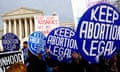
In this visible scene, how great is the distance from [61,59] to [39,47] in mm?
2663

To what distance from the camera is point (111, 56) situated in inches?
278

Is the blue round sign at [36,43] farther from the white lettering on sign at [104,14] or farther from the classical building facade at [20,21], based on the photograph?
the classical building facade at [20,21]

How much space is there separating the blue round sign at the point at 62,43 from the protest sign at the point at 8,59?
1435 millimetres

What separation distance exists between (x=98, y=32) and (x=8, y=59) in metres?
2.12

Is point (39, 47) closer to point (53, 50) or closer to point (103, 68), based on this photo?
point (53, 50)

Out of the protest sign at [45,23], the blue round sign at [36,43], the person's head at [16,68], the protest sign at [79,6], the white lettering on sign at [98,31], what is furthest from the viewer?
the protest sign at [45,23]

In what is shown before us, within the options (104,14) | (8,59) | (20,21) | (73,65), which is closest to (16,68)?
(104,14)

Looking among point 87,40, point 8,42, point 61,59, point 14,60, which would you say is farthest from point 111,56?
point 8,42

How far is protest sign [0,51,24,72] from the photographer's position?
26.7 feet

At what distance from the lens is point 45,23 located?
14.9 metres

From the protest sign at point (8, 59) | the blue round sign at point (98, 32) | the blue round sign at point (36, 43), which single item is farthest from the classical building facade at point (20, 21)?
the blue round sign at point (98, 32)

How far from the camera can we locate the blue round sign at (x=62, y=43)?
382 inches

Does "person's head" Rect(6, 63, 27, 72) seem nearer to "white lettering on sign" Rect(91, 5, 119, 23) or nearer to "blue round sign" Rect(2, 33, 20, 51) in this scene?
"white lettering on sign" Rect(91, 5, 119, 23)

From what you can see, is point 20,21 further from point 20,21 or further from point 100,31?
point 100,31
